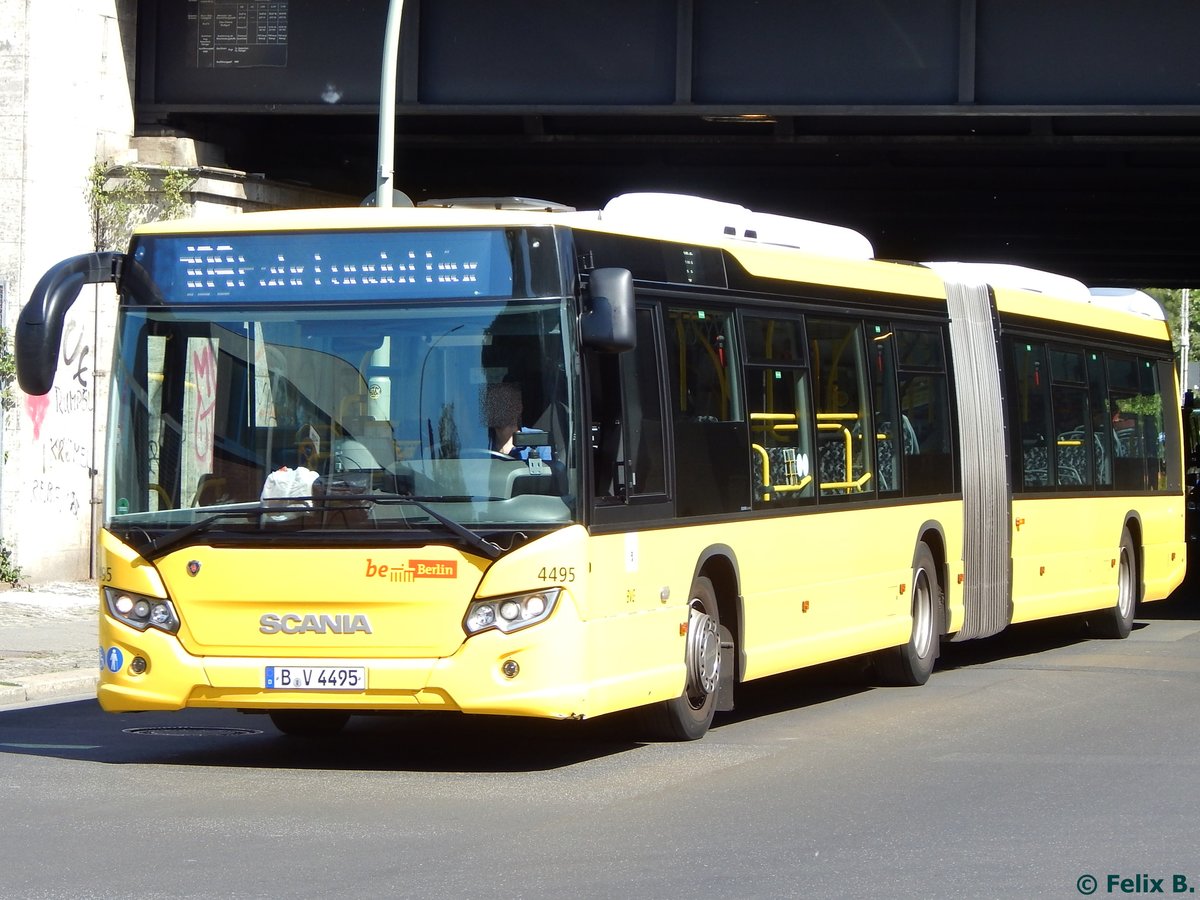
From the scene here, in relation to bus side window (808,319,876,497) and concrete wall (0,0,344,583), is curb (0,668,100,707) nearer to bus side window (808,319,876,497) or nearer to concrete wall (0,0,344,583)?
bus side window (808,319,876,497)

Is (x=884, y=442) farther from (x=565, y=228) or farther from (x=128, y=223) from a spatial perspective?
(x=128, y=223)

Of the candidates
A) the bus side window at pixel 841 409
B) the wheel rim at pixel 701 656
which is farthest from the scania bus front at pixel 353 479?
the bus side window at pixel 841 409

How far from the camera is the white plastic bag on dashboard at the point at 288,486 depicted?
9906 millimetres

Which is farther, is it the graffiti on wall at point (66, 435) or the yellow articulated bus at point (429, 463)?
the graffiti on wall at point (66, 435)

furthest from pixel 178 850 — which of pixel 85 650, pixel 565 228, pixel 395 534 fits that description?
pixel 85 650

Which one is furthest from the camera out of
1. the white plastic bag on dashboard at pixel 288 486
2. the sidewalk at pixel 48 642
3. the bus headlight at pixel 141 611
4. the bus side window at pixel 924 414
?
the bus side window at pixel 924 414

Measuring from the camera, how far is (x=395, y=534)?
9.75m

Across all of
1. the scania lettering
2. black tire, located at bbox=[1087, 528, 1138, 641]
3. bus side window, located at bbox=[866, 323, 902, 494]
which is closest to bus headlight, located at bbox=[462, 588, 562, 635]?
the scania lettering

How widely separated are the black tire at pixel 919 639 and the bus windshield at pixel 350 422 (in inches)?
204

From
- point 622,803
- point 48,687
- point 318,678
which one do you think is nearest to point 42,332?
point 318,678

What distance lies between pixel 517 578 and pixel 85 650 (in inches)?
278

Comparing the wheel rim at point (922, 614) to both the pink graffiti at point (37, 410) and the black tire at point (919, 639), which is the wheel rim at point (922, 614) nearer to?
the black tire at point (919, 639)

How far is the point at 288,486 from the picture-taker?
995 cm

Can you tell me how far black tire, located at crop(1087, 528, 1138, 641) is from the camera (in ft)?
61.7
